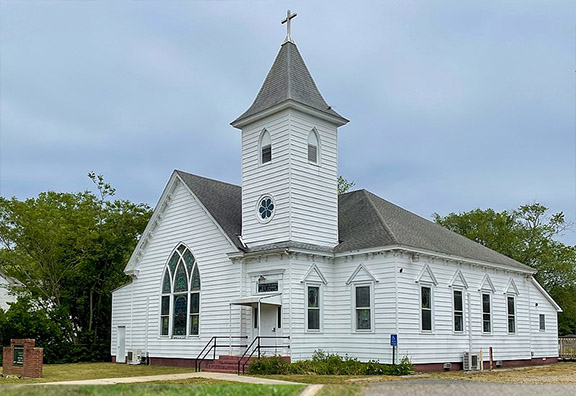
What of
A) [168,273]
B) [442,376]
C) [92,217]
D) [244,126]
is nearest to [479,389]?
[442,376]

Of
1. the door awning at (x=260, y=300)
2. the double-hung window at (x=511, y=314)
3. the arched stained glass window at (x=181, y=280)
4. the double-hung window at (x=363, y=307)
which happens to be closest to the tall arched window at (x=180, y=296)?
the arched stained glass window at (x=181, y=280)

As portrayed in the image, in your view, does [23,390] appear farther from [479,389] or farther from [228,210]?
[228,210]

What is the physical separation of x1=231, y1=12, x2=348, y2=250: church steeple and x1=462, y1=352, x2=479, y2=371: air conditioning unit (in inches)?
250

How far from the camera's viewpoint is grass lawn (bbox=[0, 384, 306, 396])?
6570 millimetres

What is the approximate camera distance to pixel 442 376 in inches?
834

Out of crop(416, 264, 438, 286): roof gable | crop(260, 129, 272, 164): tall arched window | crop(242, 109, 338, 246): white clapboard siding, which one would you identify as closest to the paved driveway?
crop(416, 264, 438, 286): roof gable

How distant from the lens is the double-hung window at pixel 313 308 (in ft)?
77.6

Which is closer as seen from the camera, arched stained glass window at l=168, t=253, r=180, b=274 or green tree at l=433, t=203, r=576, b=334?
arched stained glass window at l=168, t=253, r=180, b=274

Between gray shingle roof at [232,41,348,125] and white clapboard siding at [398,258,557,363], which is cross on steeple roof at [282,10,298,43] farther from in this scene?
white clapboard siding at [398,258,557,363]

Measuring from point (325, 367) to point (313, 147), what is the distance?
26.8ft

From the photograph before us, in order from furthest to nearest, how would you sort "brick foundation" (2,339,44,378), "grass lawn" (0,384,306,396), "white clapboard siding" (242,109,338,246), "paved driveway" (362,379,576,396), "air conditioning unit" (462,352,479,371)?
"air conditioning unit" (462,352,479,371) → "white clapboard siding" (242,109,338,246) → "brick foundation" (2,339,44,378) → "paved driveway" (362,379,576,396) → "grass lawn" (0,384,306,396)

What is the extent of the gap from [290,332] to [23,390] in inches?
656

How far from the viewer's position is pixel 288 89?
25062mm

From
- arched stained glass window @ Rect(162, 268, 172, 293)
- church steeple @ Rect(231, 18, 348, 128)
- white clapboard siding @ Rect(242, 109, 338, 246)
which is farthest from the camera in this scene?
arched stained glass window @ Rect(162, 268, 172, 293)
